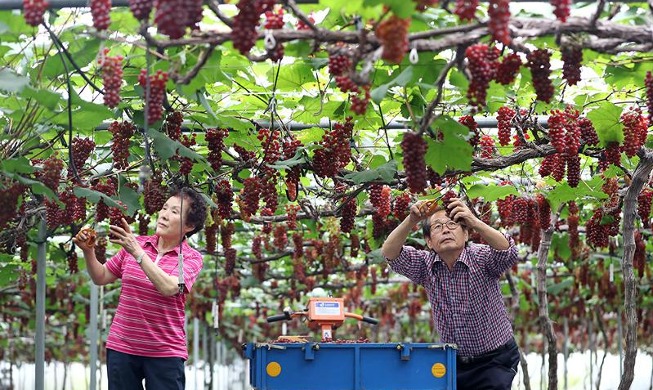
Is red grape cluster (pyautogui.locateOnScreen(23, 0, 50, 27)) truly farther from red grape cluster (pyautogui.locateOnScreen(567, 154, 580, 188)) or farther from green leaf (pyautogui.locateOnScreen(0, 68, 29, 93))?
red grape cluster (pyautogui.locateOnScreen(567, 154, 580, 188))

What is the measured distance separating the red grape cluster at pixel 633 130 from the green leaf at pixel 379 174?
1.46 meters

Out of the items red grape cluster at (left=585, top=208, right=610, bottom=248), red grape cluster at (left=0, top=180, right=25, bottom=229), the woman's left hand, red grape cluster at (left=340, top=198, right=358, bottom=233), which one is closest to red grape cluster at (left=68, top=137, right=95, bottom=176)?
red grape cluster at (left=0, top=180, right=25, bottom=229)

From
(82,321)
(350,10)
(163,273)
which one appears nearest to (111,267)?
(163,273)

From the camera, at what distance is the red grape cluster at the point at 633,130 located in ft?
18.9

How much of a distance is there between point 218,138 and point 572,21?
9.60 ft

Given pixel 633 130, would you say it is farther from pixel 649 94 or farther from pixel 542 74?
pixel 542 74

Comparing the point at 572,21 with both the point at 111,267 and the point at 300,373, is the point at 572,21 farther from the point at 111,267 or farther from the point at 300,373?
the point at 111,267

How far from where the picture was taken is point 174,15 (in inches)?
125

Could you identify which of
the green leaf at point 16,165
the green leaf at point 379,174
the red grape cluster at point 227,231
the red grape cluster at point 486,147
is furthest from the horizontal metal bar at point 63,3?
the red grape cluster at point 227,231

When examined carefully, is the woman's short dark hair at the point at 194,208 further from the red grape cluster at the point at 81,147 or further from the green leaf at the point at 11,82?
the green leaf at the point at 11,82

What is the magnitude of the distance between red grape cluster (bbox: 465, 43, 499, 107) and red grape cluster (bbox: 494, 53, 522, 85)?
5 centimetres

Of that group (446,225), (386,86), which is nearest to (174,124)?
(446,225)

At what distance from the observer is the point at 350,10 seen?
364cm

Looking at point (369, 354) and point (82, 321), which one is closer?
point (369, 354)
